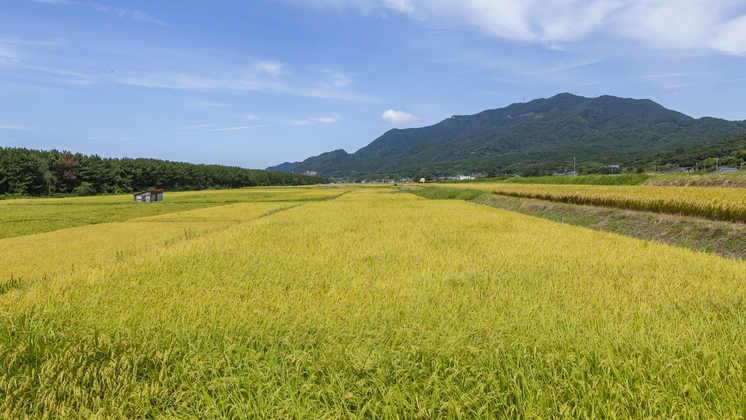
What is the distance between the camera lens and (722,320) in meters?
3.45

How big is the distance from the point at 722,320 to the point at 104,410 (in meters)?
5.06

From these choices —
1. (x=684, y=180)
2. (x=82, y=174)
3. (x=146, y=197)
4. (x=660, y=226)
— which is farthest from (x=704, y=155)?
(x=82, y=174)

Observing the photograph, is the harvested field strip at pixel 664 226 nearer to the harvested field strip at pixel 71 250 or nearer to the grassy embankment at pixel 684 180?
the grassy embankment at pixel 684 180

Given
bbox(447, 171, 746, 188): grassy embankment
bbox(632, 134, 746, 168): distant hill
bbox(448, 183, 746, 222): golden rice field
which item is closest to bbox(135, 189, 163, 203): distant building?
bbox(448, 183, 746, 222): golden rice field

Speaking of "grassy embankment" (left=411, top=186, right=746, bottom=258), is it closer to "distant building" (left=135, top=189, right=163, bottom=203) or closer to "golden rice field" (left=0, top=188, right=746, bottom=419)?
"golden rice field" (left=0, top=188, right=746, bottom=419)

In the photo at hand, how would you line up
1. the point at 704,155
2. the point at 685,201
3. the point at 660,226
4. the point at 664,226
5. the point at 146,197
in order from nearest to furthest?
the point at 664,226
the point at 660,226
the point at 685,201
the point at 146,197
the point at 704,155

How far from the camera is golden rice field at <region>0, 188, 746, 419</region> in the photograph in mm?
2309

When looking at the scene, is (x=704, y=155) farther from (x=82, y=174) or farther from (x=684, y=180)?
(x=82, y=174)

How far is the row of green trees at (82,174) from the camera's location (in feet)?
176

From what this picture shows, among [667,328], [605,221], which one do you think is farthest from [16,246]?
[605,221]

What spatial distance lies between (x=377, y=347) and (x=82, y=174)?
76.6 metres

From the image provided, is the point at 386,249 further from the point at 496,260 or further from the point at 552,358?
the point at 552,358

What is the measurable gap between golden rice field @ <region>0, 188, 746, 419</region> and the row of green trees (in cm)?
6778

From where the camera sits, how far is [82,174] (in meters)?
62.0
